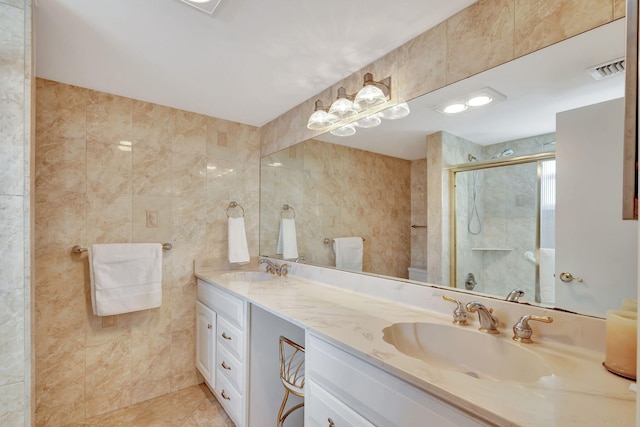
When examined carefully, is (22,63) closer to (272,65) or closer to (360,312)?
(272,65)

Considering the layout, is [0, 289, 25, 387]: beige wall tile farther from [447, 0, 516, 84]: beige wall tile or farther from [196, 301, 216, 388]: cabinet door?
[447, 0, 516, 84]: beige wall tile

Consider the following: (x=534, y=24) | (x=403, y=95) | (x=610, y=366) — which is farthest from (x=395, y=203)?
(x=610, y=366)

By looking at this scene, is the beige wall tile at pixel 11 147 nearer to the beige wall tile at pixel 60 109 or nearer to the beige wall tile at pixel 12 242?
the beige wall tile at pixel 12 242

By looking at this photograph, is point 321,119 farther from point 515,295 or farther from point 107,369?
point 107,369

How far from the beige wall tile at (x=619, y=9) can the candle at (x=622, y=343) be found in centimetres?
83

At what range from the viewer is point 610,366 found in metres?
0.78

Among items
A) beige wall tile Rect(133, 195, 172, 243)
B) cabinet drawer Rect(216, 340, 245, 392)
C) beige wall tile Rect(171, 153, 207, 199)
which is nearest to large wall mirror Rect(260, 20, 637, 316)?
cabinet drawer Rect(216, 340, 245, 392)

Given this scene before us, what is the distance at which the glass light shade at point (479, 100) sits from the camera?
1.20 m

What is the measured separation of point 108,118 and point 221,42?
110cm

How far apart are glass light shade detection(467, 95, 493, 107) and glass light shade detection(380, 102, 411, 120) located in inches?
11.2

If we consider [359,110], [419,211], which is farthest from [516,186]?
[359,110]

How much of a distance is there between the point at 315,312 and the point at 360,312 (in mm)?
197

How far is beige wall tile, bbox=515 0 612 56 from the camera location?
90cm

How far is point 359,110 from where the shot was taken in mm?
1679
